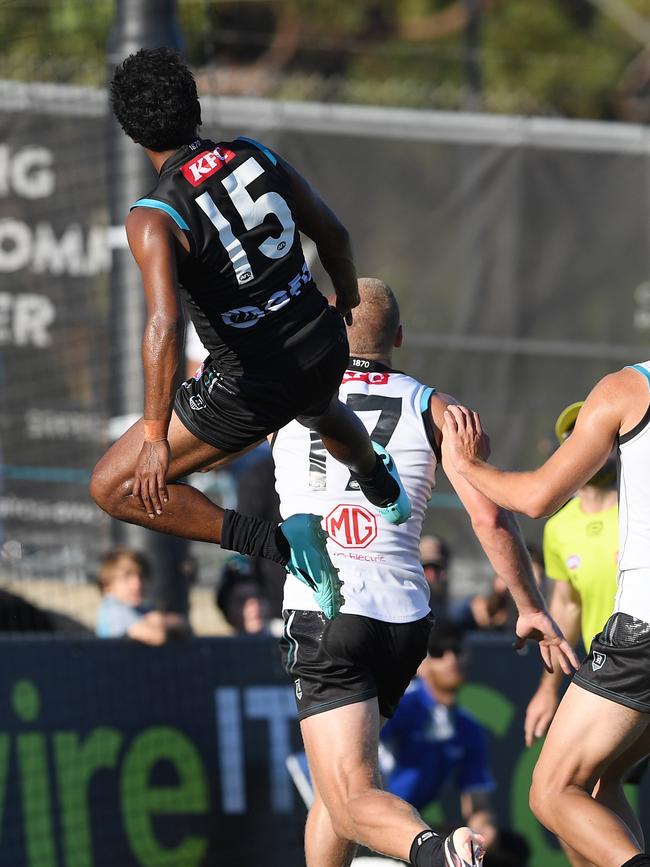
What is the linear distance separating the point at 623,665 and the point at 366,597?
1053mm

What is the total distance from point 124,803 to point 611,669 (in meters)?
3.62

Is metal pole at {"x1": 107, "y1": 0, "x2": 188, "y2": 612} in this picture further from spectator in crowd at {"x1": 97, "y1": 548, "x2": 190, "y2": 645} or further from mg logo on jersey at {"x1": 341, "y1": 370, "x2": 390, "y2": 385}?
mg logo on jersey at {"x1": 341, "y1": 370, "x2": 390, "y2": 385}

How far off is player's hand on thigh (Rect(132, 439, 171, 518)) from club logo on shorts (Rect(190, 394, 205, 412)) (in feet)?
1.37

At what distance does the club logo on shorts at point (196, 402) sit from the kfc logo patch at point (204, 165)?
2.76 ft

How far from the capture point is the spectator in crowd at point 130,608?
27.8 ft

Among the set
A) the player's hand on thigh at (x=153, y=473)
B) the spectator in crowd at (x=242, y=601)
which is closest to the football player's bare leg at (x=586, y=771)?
the player's hand on thigh at (x=153, y=473)

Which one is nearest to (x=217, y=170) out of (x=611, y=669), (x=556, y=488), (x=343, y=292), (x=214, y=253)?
(x=214, y=253)

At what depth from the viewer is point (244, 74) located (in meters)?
25.2

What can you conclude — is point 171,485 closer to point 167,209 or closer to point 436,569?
point 167,209

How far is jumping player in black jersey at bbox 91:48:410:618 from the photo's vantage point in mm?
5227

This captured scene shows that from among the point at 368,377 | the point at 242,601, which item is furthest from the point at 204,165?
the point at 242,601

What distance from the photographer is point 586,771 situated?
5457 millimetres

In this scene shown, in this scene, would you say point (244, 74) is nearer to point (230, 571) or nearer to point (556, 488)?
point (230, 571)

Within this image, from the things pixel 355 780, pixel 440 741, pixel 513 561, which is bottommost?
pixel 440 741
